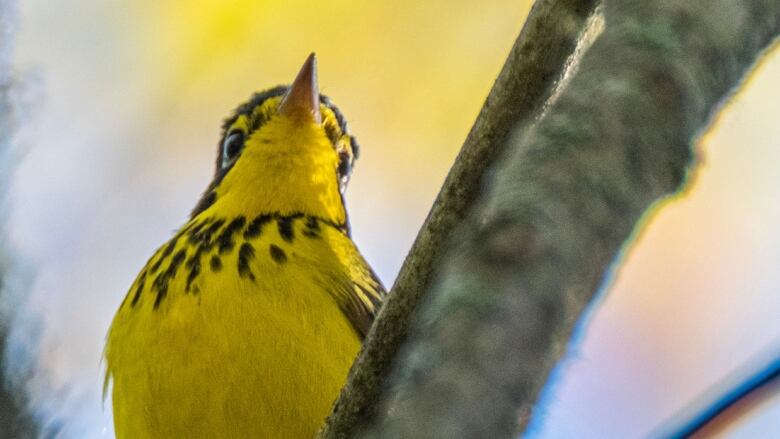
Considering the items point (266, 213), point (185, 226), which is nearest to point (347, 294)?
point (266, 213)

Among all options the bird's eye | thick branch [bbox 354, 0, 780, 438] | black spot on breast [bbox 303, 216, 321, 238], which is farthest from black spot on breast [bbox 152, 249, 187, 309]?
thick branch [bbox 354, 0, 780, 438]

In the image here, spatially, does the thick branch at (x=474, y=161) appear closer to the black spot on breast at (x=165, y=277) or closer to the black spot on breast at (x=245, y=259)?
the black spot on breast at (x=245, y=259)

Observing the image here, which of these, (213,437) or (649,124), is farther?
(213,437)

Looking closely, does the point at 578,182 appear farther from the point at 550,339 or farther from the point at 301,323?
the point at 301,323

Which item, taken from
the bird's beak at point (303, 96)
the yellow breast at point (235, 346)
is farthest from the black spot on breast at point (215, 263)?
the bird's beak at point (303, 96)

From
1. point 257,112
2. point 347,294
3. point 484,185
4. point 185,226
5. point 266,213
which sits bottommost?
point 484,185
